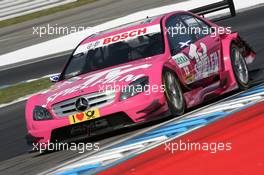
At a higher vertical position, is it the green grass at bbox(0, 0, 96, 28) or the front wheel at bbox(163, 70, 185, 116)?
the front wheel at bbox(163, 70, 185, 116)

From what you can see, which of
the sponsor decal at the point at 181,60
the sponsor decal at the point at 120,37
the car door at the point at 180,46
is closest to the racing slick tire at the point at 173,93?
the car door at the point at 180,46

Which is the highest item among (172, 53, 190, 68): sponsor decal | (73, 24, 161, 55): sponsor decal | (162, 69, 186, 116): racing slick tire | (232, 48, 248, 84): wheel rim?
(73, 24, 161, 55): sponsor decal

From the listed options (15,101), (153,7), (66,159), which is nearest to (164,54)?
(66,159)

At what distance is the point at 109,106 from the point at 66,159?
885 mm

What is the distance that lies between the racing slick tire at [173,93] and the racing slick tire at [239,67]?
4.59 feet

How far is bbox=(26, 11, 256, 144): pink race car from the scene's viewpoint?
8.47 metres

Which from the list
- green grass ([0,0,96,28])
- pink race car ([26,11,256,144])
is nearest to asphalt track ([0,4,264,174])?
pink race car ([26,11,256,144])

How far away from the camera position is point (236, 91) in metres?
10.2

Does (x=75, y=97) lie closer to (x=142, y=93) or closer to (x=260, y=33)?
(x=142, y=93)

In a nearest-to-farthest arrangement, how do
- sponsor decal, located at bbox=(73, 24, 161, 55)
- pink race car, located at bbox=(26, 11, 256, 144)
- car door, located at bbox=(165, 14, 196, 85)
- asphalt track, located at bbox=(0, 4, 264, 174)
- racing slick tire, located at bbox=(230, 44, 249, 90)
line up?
asphalt track, located at bbox=(0, 4, 264, 174)
pink race car, located at bbox=(26, 11, 256, 144)
car door, located at bbox=(165, 14, 196, 85)
sponsor decal, located at bbox=(73, 24, 161, 55)
racing slick tire, located at bbox=(230, 44, 249, 90)

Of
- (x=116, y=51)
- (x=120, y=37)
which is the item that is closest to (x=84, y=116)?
(x=116, y=51)

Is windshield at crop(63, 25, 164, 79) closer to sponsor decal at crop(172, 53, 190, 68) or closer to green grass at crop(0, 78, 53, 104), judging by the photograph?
sponsor decal at crop(172, 53, 190, 68)

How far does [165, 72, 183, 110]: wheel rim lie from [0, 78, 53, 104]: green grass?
6.65 metres

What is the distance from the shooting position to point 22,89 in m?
16.3
